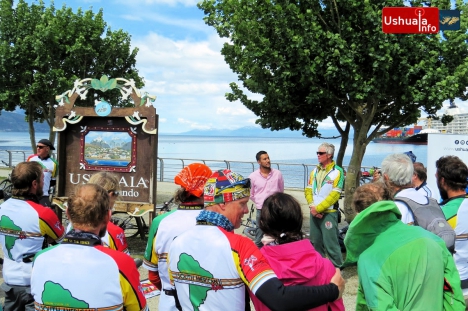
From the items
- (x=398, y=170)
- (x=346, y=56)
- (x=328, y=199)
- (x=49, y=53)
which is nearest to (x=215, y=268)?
(x=398, y=170)

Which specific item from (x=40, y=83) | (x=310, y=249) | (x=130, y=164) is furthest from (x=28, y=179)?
(x=40, y=83)

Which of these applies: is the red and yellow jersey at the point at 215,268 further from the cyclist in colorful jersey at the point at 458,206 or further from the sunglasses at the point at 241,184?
the cyclist in colorful jersey at the point at 458,206

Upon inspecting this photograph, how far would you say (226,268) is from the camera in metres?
2.17

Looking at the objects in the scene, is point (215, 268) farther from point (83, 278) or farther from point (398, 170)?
point (398, 170)

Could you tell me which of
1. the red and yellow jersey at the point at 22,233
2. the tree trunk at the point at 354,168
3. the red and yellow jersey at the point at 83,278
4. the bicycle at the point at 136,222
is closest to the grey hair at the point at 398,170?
the red and yellow jersey at the point at 83,278

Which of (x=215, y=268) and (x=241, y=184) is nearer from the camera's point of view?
(x=215, y=268)

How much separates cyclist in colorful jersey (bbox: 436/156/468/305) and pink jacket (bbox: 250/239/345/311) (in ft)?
5.30

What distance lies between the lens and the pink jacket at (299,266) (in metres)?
2.14

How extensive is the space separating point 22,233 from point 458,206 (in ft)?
10.5

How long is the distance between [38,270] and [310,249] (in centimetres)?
129

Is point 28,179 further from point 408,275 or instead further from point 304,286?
point 408,275

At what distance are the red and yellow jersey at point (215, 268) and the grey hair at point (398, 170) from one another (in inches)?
60.6

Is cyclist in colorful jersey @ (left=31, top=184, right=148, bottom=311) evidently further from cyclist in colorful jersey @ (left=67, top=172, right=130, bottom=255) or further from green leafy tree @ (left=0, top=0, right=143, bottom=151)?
green leafy tree @ (left=0, top=0, right=143, bottom=151)

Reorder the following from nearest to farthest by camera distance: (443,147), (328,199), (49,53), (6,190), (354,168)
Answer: (328,199) → (443,147) → (354,168) → (6,190) → (49,53)
